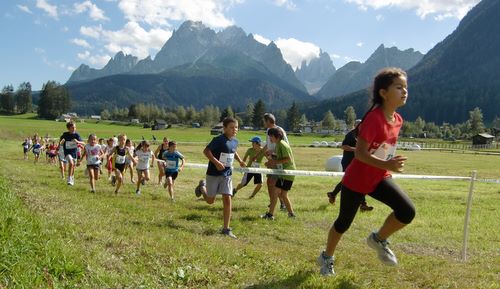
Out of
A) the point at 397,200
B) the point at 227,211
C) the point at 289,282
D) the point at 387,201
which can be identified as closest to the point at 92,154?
the point at 227,211

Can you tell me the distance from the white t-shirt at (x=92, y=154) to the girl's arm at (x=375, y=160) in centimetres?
1129

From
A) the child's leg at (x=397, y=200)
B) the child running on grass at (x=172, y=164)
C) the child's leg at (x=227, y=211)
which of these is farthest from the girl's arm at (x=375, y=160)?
the child running on grass at (x=172, y=164)

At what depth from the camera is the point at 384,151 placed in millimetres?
5027

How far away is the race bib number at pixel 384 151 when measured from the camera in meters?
4.98

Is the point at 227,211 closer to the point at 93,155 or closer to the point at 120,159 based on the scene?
the point at 120,159

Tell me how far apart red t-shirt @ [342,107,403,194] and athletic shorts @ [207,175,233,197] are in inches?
146

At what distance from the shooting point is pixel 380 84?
202 inches

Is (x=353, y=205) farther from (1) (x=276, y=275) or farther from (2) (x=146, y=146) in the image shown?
(2) (x=146, y=146)

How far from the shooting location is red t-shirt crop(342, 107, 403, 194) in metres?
4.87

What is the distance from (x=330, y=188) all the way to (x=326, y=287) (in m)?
13.0

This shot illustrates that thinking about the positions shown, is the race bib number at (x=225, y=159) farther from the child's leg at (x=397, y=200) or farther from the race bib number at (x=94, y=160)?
the race bib number at (x=94, y=160)

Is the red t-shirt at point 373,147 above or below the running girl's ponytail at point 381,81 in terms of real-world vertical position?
below

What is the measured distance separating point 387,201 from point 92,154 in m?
11.5

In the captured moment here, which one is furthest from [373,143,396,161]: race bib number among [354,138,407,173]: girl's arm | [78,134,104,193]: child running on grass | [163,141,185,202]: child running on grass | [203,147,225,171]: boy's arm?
[78,134,104,193]: child running on grass
